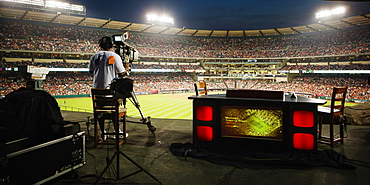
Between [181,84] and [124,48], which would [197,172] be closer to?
[124,48]

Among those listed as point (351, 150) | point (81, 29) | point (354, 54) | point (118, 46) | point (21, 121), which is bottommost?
point (351, 150)

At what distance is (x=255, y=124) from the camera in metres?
4.12

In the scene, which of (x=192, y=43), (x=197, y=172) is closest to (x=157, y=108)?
(x=197, y=172)

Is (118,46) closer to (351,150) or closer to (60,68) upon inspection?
(351,150)

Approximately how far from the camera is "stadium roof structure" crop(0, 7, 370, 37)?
103 ft

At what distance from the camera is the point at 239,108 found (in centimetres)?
419

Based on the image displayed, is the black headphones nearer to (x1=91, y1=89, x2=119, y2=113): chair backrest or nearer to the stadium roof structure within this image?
(x1=91, y1=89, x2=119, y2=113): chair backrest

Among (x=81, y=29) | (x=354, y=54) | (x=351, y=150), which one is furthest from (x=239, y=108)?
(x=81, y=29)

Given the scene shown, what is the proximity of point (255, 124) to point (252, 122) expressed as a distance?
7 cm

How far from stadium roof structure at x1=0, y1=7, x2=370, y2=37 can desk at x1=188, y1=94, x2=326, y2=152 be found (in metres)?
35.7

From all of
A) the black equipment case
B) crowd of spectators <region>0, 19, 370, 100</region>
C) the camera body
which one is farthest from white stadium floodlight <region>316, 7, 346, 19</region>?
the black equipment case

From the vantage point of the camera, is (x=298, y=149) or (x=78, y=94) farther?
(x=78, y=94)

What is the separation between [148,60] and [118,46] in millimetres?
43185

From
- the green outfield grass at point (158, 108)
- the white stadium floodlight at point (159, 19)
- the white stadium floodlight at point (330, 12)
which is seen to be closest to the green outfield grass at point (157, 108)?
the green outfield grass at point (158, 108)
